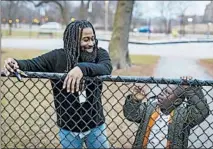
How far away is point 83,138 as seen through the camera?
3.04 m

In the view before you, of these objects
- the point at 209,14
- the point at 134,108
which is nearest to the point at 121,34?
the point at 209,14

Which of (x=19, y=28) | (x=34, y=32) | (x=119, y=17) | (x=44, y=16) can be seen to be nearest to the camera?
(x=119, y=17)

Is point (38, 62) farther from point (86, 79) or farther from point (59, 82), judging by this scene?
point (86, 79)

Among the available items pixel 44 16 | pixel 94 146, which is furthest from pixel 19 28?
pixel 94 146

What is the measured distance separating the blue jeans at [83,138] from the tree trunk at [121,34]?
1041cm

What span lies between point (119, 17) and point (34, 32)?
3445cm

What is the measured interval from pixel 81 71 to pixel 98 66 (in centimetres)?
17

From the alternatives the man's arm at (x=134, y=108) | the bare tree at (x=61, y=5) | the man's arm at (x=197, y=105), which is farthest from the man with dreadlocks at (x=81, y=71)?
the bare tree at (x=61, y=5)

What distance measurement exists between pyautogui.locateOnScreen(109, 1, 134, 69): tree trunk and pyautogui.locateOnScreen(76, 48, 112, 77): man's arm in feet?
34.8

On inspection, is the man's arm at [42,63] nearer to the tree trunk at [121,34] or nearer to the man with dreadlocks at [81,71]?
the man with dreadlocks at [81,71]

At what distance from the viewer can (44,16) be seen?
42.3 meters

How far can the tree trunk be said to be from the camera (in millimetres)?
13601

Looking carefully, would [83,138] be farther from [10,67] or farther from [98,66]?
[10,67]

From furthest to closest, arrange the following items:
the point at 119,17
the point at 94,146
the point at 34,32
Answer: the point at 34,32
the point at 119,17
the point at 94,146
